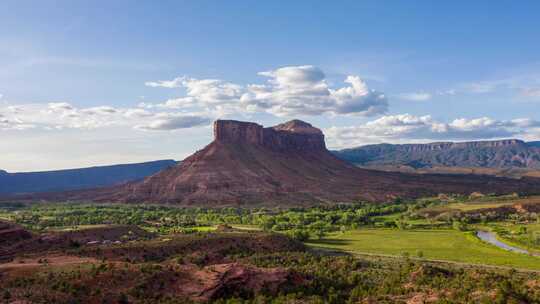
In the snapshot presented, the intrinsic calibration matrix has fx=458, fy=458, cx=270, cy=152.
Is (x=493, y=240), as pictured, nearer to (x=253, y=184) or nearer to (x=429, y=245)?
(x=429, y=245)

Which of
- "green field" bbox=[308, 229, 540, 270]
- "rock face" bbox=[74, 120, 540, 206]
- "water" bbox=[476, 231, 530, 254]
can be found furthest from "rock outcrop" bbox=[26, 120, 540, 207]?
"water" bbox=[476, 231, 530, 254]

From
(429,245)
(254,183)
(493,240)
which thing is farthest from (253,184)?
(493,240)

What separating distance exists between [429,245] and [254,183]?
299 feet

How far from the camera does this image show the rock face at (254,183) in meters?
153

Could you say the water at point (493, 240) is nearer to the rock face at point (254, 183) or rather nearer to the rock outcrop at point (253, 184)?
the rock outcrop at point (253, 184)

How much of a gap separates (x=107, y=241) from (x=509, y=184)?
18355 centimetres

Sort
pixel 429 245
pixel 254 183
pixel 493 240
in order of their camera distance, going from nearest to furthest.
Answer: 1. pixel 429 245
2. pixel 493 240
3. pixel 254 183

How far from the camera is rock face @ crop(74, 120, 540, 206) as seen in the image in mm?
152875

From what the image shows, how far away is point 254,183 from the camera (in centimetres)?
16125

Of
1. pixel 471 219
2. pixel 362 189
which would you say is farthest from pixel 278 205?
pixel 471 219

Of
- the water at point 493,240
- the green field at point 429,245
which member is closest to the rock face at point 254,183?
the green field at point 429,245

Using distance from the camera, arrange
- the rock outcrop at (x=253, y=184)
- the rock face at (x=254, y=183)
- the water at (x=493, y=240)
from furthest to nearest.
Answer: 1. the rock face at (x=254, y=183)
2. the rock outcrop at (x=253, y=184)
3. the water at (x=493, y=240)

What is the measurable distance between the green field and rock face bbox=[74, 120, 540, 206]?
5992cm

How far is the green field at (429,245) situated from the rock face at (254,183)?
5992 cm
